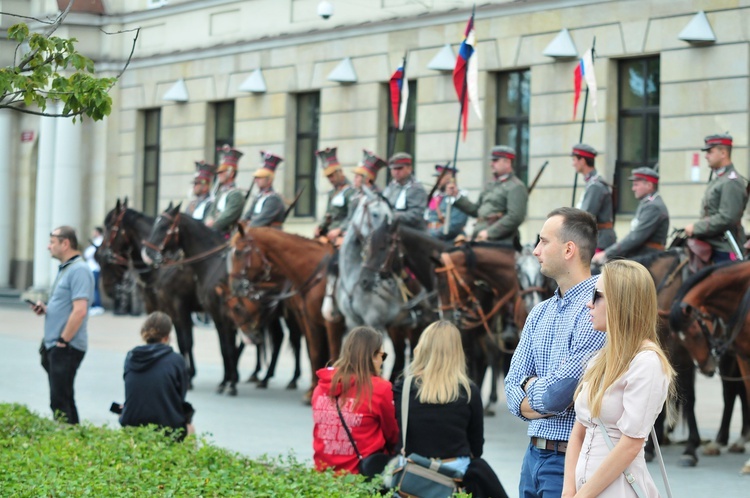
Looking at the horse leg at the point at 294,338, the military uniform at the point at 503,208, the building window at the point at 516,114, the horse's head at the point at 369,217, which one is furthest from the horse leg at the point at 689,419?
the building window at the point at 516,114

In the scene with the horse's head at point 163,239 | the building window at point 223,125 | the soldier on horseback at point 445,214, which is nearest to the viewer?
the soldier on horseback at point 445,214

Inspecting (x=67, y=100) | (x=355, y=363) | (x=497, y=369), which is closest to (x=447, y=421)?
(x=355, y=363)

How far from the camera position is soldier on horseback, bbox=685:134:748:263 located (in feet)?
38.9

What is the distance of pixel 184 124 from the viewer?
31219mm

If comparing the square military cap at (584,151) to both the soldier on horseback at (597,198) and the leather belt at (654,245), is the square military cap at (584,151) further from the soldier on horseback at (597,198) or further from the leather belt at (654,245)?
the leather belt at (654,245)

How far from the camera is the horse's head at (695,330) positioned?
10.9 metres

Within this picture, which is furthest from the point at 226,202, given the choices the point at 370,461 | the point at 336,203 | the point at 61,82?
the point at 370,461

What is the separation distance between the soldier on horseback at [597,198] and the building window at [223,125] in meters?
17.8

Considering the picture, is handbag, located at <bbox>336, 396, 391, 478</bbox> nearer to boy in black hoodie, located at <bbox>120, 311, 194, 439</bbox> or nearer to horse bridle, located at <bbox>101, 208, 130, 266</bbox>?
boy in black hoodie, located at <bbox>120, 311, 194, 439</bbox>

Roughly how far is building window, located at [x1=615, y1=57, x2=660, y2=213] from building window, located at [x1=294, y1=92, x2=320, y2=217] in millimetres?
8182

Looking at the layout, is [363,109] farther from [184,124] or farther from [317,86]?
[184,124]

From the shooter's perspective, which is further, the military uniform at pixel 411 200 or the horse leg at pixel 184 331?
the horse leg at pixel 184 331

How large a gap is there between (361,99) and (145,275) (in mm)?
9695

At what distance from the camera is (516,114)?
2370 cm
